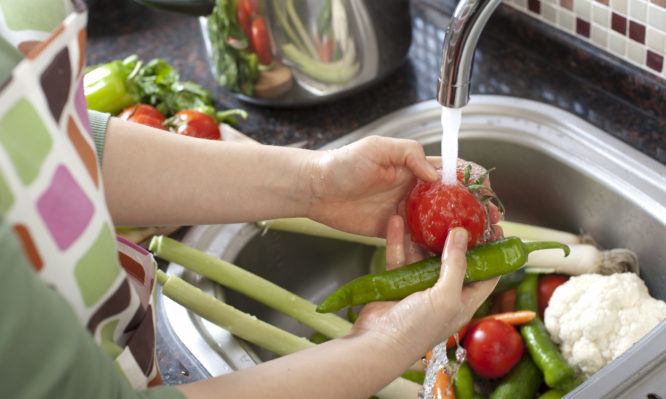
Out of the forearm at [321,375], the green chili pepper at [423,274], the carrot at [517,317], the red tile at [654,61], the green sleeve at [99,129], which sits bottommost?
the carrot at [517,317]

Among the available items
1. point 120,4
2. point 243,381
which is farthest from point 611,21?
point 120,4

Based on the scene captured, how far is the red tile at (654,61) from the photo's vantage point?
1.12 m

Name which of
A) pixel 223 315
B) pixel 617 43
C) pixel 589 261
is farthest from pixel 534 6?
pixel 223 315

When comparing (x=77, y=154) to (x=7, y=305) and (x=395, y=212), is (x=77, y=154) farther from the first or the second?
(x=395, y=212)

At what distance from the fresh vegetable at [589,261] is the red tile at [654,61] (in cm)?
32

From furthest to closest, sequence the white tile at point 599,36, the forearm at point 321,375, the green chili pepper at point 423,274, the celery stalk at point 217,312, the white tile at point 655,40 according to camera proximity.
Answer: the white tile at point 599,36
the white tile at point 655,40
the celery stalk at point 217,312
the green chili pepper at point 423,274
the forearm at point 321,375

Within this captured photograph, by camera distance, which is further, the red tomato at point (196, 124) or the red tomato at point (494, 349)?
the red tomato at point (196, 124)

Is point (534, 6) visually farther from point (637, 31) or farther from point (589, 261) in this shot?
point (589, 261)

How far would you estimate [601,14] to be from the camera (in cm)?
118

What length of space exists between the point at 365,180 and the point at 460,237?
170 millimetres

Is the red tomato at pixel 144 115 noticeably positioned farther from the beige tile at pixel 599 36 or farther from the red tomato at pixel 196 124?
the beige tile at pixel 599 36

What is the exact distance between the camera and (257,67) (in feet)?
4.13

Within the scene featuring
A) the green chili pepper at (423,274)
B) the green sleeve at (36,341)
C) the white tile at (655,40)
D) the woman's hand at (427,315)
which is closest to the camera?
the green sleeve at (36,341)

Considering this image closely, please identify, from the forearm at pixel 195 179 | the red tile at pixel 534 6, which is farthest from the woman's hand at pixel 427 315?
the red tile at pixel 534 6
